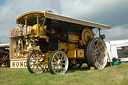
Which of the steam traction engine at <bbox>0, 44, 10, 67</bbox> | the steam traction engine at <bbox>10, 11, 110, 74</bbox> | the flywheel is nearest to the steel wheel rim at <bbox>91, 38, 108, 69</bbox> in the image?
the steam traction engine at <bbox>10, 11, 110, 74</bbox>

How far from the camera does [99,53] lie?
331 inches

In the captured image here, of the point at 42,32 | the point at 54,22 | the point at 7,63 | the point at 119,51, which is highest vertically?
the point at 54,22

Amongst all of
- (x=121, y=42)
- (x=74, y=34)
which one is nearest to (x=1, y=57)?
(x=74, y=34)

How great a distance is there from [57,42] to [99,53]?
106 inches

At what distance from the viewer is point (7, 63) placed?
1528 cm

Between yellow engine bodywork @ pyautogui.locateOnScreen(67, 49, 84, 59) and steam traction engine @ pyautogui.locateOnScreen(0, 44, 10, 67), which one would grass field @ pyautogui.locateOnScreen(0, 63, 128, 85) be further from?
steam traction engine @ pyautogui.locateOnScreen(0, 44, 10, 67)

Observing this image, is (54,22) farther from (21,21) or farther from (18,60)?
(18,60)

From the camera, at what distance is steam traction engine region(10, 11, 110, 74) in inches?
248

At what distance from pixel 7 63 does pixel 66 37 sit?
32.5 feet

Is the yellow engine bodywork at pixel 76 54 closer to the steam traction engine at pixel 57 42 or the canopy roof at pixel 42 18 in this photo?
the steam traction engine at pixel 57 42

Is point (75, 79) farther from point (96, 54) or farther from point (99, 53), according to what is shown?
point (99, 53)

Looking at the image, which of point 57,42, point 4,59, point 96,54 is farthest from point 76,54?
point 4,59

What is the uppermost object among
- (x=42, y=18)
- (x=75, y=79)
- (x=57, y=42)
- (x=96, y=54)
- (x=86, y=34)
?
(x=42, y=18)

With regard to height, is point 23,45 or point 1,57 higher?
point 23,45
